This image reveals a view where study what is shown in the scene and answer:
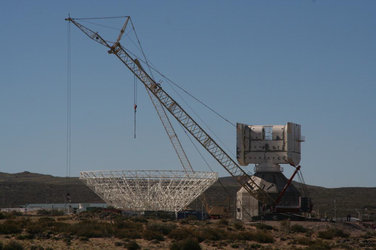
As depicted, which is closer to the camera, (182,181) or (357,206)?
(182,181)

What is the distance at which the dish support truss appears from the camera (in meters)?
102

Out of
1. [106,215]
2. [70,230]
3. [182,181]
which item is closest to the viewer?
[70,230]

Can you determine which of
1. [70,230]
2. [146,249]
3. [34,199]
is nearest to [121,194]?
[70,230]

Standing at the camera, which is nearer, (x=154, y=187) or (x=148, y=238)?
(x=148, y=238)

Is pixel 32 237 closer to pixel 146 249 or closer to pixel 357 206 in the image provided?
pixel 146 249

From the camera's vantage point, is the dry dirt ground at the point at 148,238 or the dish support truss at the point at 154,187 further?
the dish support truss at the point at 154,187

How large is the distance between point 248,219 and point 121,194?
21.7 m

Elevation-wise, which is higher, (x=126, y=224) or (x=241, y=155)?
(x=241, y=155)

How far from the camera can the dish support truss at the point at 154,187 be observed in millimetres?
102312

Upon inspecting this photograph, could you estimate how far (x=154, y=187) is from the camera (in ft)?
336

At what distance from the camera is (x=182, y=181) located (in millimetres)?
102812

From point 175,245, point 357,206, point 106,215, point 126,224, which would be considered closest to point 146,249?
point 175,245

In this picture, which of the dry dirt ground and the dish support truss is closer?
the dry dirt ground

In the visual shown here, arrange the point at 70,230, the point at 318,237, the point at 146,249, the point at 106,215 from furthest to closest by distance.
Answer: the point at 106,215, the point at 318,237, the point at 70,230, the point at 146,249
